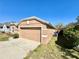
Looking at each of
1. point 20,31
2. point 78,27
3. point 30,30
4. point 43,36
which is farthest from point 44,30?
point 78,27

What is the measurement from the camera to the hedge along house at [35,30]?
16612 mm

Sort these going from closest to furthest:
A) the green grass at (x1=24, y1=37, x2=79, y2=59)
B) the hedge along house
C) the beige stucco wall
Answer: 1. the green grass at (x1=24, y1=37, x2=79, y2=59)
2. the beige stucco wall
3. the hedge along house

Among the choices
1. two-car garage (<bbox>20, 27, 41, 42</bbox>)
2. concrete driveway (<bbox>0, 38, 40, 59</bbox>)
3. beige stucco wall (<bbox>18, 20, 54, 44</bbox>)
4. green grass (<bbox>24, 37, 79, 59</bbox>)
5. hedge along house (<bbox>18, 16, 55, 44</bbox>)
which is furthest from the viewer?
two-car garage (<bbox>20, 27, 41, 42</bbox>)

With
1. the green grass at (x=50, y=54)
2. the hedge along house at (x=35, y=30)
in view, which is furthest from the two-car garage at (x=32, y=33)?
the green grass at (x=50, y=54)

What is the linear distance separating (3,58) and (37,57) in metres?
2.62

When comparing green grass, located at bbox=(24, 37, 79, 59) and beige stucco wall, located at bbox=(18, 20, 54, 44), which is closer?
green grass, located at bbox=(24, 37, 79, 59)

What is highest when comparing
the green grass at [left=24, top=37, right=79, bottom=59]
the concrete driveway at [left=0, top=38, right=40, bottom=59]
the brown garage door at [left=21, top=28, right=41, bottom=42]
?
the brown garage door at [left=21, top=28, right=41, bottom=42]

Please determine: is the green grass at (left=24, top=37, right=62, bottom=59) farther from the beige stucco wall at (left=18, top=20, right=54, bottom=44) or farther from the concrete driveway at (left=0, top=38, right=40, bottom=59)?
the beige stucco wall at (left=18, top=20, right=54, bottom=44)

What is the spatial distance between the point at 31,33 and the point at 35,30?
2.67ft

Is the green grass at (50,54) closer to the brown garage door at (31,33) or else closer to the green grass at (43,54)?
the green grass at (43,54)

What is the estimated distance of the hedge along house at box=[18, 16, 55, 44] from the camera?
16612 mm

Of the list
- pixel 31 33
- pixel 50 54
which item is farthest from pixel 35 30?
pixel 50 54

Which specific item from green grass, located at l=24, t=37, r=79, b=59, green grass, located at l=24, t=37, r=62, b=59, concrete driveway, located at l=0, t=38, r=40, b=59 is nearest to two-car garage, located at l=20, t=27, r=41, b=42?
concrete driveway, located at l=0, t=38, r=40, b=59

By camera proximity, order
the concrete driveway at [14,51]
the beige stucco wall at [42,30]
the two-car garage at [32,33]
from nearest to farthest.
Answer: the concrete driveway at [14,51]
the beige stucco wall at [42,30]
the two-car garage at [32,33]
